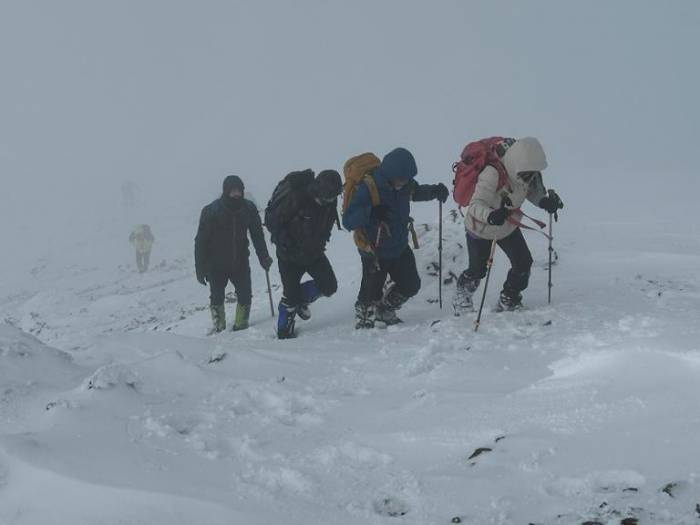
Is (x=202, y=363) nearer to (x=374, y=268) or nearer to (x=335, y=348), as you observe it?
(x=335, y=348)

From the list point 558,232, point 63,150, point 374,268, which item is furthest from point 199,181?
point 374,268

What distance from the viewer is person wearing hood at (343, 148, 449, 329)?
6.58 meters

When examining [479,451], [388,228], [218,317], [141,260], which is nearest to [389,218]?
[388,228]

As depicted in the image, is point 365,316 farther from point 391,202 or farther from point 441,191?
point 441,191

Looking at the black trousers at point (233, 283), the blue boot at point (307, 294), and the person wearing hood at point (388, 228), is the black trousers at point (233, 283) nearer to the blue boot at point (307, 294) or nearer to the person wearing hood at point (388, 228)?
the blue boot at point (307, 294)

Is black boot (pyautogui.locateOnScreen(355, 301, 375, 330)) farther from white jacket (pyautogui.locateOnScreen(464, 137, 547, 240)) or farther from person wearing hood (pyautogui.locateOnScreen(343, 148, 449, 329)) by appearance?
white jacket (pyautogui.locateOnScreen(464, 137, 547, 240))

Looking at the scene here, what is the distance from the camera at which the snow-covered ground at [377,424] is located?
2686mm

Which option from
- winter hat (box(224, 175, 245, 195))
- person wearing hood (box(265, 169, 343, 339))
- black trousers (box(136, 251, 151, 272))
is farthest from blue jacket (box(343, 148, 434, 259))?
black trousers (box(136, 251, 151, 272))

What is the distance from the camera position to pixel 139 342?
6.38m

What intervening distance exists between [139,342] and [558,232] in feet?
32.6

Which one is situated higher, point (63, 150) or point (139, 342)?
point (63, 150)

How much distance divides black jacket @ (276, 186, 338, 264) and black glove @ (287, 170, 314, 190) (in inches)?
2.0

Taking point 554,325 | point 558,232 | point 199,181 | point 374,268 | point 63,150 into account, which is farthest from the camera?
point 63,150

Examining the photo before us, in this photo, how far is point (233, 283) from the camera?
30.0ft
